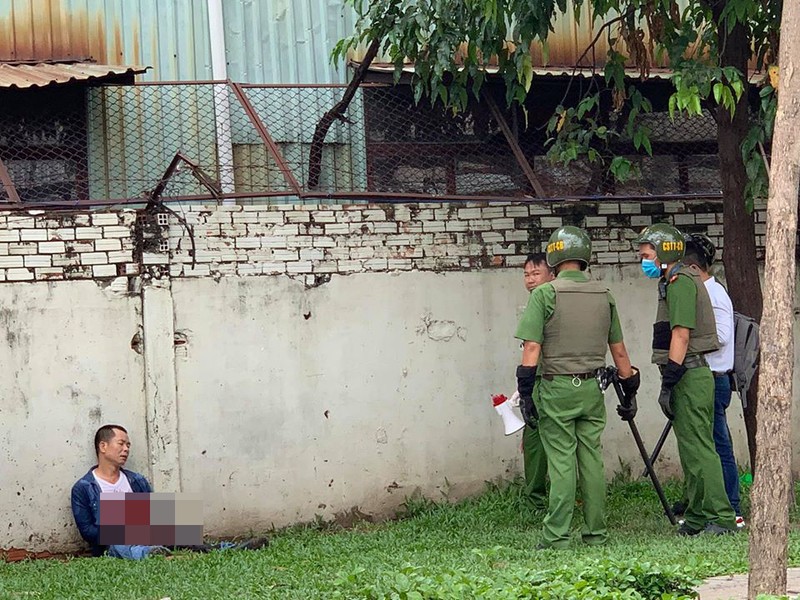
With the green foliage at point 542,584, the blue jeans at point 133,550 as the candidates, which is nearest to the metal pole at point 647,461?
the green foliage at point 542,584

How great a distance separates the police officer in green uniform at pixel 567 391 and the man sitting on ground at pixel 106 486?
6.01ft

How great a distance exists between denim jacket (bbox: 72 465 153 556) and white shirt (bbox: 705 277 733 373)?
3.77 m

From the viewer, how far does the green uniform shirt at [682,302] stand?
7.05 metres

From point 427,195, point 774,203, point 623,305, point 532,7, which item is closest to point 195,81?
point 427,195

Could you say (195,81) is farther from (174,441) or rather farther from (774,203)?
(774,203)

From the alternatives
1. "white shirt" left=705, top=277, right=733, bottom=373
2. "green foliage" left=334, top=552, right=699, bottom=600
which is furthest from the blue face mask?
"green foliage" left=334, top=552, right=699, bottom=600

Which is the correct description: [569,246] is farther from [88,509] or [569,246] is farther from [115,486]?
[88,509]

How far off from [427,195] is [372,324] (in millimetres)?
990

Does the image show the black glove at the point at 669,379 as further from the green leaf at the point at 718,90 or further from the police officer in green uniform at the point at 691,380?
the green leaf at the point at 718,90

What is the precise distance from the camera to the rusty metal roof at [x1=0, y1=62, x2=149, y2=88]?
7.81m

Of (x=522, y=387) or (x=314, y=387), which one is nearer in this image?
(x=522, y=387)

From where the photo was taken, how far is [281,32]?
9.18 meters

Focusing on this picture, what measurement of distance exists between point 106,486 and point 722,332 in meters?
3.85

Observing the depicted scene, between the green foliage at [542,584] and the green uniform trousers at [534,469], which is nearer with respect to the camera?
the green foliage at [542,584]
